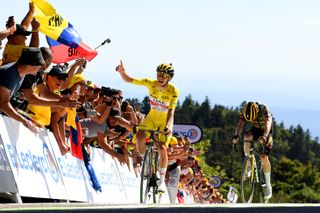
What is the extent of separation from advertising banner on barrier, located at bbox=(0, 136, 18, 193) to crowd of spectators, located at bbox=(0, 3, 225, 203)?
1.60ft

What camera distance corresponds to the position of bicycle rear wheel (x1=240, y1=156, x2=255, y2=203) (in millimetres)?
19408

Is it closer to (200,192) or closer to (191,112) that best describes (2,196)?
(200,192)

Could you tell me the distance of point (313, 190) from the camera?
118062 mm

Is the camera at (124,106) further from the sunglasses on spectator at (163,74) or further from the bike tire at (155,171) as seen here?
the bike tire at (155,171)

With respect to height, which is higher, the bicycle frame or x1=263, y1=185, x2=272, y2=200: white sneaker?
the bicycle frame

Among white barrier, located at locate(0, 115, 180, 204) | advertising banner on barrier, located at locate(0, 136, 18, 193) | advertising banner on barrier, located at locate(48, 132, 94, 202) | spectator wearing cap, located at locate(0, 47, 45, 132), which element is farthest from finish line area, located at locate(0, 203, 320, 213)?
advertising banner on barrier, located at locate(48, 132, 94, 202)

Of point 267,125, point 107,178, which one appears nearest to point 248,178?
point 267,125

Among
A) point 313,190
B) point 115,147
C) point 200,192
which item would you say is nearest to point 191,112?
point 313,190

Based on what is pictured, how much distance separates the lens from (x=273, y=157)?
149000mm

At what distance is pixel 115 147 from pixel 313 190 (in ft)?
330

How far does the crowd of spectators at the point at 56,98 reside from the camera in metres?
11.2

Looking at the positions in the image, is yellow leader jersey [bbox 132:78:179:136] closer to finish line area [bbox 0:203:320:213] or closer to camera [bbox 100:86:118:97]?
camera [bbox 100:86:118:97]

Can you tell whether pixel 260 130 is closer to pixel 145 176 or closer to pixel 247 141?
pixel 247 141

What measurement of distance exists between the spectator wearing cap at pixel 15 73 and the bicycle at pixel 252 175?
355 inches
